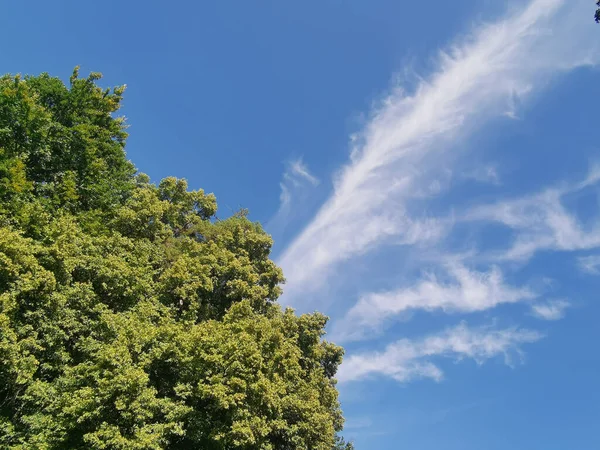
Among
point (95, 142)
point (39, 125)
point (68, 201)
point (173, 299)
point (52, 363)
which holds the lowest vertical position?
point (52, 363)

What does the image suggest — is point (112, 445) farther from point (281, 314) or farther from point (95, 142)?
point (95, 142)

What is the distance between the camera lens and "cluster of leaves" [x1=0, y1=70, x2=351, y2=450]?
1594 cm

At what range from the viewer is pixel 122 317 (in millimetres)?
19781

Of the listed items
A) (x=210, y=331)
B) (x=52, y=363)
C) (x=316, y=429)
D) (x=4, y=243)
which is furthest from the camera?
(x=316, y=429)

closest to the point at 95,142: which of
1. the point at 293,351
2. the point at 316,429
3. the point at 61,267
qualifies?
the point at 61,267

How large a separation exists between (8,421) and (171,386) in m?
6.23

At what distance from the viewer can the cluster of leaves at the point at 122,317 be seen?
15938mm

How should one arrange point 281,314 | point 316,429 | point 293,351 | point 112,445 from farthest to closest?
point 281,314 < point 293,351 < point 316,429 < point 112,445

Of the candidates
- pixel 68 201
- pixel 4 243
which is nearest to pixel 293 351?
pixel 4 243

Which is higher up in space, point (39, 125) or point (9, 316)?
point (39, 125)

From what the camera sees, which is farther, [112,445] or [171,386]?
[171,386]

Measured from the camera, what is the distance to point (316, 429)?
2136cm

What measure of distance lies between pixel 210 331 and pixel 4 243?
9605mm

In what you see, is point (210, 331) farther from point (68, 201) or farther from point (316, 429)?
point (68, 201)
